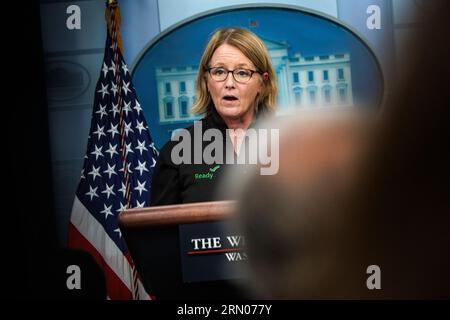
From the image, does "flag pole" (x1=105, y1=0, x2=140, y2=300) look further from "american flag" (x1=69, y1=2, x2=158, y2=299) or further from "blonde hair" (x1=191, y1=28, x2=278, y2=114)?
"blonde hair" (x1=191, y1=28, x2=278, y2=114)

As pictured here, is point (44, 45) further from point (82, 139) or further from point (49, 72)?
point (82, 139)

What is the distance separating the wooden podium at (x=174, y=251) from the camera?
1.14 m

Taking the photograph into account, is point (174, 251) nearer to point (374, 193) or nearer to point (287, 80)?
point (374, 193)

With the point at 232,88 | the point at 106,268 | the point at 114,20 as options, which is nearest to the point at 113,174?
the point at 106,268

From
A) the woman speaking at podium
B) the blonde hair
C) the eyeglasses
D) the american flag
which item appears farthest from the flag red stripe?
the eyeglasses

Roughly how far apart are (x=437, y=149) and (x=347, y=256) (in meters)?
0.05

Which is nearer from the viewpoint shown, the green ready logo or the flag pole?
the green ready logo

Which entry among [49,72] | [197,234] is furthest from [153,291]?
[49,72]

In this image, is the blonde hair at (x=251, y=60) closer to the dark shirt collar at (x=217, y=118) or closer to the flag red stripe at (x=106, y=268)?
the dark shirt collar at (x=217, y=118)

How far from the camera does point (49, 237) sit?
8.98 ft

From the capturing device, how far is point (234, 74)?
6.87 ft

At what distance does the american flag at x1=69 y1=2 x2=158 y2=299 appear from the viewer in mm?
2600

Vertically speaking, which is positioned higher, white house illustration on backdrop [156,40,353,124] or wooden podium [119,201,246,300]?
white house illustration on backdrop [156,40,353,124]

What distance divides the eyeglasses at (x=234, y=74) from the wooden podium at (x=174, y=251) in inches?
38.0
